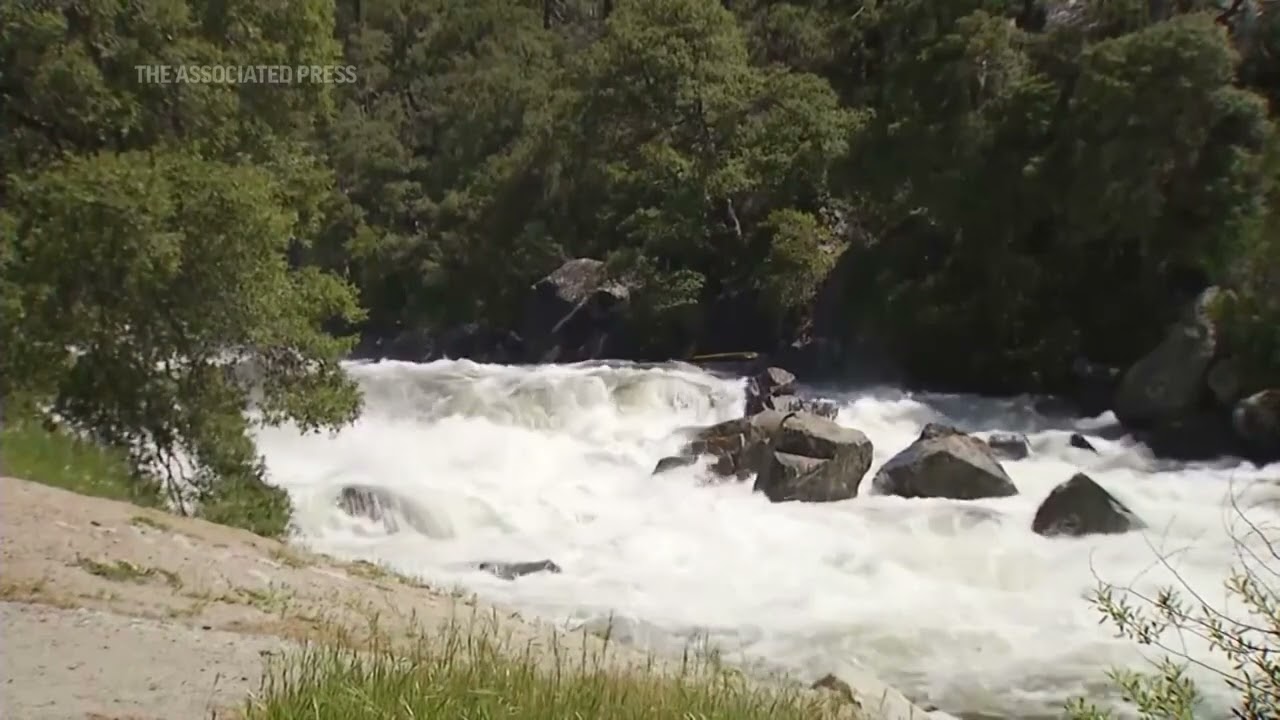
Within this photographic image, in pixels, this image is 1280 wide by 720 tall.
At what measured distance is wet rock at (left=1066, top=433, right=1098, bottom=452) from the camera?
18.5 meters

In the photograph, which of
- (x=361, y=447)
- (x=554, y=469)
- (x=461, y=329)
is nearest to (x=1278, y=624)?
(x=554, y=469)

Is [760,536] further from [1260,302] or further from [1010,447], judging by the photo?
[1260,302]

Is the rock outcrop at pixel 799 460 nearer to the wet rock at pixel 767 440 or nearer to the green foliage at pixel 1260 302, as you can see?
the wet rock at pixel 767 440

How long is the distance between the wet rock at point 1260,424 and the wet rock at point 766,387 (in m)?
7.47

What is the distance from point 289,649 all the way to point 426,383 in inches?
691

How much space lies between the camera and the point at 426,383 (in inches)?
927

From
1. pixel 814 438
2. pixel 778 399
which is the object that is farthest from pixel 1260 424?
pixel 778 399

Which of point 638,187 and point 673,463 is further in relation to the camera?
point 638,187

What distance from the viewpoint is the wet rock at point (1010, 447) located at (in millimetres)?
18130

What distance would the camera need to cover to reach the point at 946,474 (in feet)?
51.3

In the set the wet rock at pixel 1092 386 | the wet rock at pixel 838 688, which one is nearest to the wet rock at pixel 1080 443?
the wet rock at pixel 1092 386

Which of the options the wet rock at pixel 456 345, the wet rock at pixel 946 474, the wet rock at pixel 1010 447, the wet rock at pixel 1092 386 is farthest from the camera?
the wet rock at pixel 456 345

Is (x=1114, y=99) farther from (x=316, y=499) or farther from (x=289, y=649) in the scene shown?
(x=289, y=649)

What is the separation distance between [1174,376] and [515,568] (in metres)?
12.3
